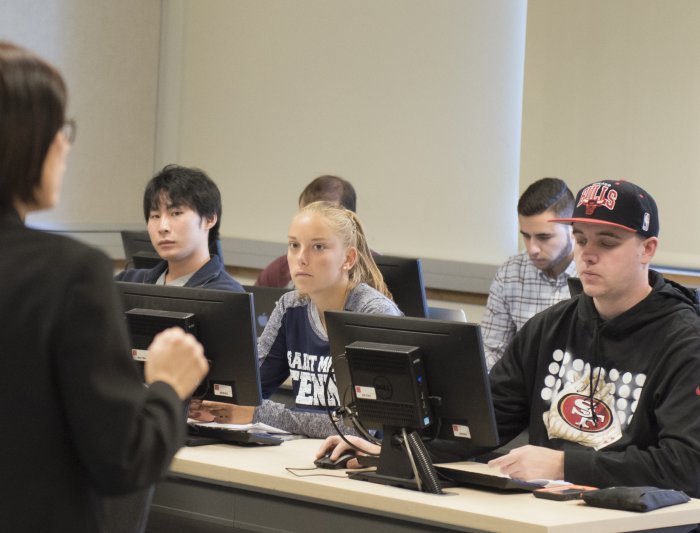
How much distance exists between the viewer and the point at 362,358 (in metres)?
2.49

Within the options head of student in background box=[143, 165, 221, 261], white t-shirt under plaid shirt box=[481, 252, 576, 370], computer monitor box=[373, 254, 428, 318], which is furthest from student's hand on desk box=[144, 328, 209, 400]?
white t-shirt under plaid shirt box=[481, 252, 576, 370]

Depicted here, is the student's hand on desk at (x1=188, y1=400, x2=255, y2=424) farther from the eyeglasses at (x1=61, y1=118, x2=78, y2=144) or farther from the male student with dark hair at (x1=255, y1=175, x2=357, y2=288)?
the male student with dark hair at (x1=255, y1=175, x2=357, y2=288)

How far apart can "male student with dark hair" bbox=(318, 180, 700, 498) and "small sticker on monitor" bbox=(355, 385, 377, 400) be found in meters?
0.21

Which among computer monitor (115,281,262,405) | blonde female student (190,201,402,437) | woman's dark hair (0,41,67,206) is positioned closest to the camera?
woman's dark hair (0,41,67,206)

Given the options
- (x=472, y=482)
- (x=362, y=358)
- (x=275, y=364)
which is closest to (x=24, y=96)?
(x=362, y=358)

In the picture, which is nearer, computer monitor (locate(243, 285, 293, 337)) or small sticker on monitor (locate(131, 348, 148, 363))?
small sticker on monitor (locate(131, 348, 148, 363))

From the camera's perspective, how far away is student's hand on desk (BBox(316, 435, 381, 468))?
264 centimetres

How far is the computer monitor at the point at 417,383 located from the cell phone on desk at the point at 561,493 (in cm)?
14

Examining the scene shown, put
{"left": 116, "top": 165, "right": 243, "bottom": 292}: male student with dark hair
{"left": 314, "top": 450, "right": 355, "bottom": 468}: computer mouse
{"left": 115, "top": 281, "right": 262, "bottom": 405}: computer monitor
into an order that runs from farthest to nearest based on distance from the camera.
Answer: {"left": 116, "top": 165, "right": 243, "bottom": 292}: male student with dark hair < {"left": 115, "top": 281, "right": 262, "bottom": 405}: computer monitor < {"left": 314, "top": 450, "right": 355, "bottom": 468}: computer mouse

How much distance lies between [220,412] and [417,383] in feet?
2.61

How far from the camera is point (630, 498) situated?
2.29 m

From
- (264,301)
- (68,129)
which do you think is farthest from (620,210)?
(264,301)

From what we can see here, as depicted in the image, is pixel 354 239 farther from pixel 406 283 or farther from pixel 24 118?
pixel 24 118

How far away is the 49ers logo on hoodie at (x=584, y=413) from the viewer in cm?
270
